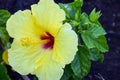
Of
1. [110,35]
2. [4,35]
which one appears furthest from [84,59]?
[110,35]

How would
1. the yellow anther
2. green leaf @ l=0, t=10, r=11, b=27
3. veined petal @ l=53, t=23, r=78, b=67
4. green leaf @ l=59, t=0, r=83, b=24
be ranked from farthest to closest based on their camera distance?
green leaf @ l=0, t=10, r=11, b=27 → green leaf @ l=59, t=0, r=83, b=24 → the yellow anther → veined petal @ l=53, t=23, r=78, b=67

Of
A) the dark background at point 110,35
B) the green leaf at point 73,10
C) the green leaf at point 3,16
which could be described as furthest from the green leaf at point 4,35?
the dark background at point 110,35

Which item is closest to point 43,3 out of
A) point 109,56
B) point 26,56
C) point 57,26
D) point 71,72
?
point 57,26

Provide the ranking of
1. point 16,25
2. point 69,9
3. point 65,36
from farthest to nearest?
1. point 69,9
2. point 16,25
3. point 65,36

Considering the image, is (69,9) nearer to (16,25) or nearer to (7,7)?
(16,25)

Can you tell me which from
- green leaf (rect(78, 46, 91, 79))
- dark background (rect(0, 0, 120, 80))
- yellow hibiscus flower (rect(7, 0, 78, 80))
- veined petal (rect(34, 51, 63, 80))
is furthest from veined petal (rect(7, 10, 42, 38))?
dark background (rect(0, 0, 120, 80))

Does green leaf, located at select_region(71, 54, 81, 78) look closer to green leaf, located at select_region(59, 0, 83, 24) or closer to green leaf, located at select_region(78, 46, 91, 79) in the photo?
green leaf, located at select_region(78, 46, 91, 79)

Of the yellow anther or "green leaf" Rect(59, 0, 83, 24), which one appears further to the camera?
"green leaf" Rect(59, 0, 83, 24)
